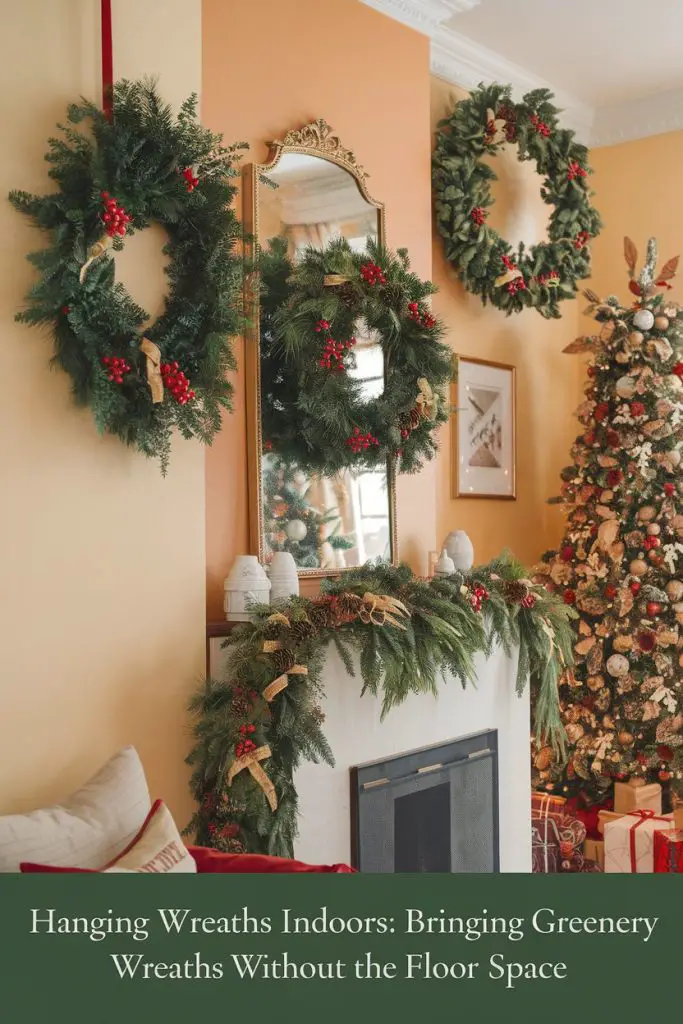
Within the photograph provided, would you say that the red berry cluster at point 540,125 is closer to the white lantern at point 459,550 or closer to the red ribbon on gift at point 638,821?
the white lantern at point 459,550

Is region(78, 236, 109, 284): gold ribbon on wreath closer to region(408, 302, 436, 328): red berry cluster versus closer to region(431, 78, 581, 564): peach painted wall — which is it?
region(408, 302, 436, 328): red berry cluster

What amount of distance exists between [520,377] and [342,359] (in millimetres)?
1755

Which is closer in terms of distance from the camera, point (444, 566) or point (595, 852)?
point (444, 566)

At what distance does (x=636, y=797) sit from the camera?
4.09 m

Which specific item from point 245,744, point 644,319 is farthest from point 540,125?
point 245,744

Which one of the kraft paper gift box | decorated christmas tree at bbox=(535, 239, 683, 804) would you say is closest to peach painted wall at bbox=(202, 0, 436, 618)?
decorated christmas tree at bbox=(535, 239, 683, 804)

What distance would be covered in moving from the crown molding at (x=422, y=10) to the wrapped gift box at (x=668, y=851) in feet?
10.2

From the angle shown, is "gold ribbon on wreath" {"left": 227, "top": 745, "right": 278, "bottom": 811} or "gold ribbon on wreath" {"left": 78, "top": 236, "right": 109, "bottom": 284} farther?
"gold ribbon on wreath" {"left": 227, "top": 745, "right": 278, "bottom": 811}

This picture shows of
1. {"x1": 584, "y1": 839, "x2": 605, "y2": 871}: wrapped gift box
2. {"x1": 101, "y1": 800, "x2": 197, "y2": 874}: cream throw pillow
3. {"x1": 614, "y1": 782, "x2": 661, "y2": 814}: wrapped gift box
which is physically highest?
{"x1": 101, "y1": 800, "x2": 197, "y2": 874}: cream throw pillow

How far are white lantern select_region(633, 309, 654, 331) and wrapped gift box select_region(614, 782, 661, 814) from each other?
186cm

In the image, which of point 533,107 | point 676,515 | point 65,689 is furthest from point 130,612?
point 533,107

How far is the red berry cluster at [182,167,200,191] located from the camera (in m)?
2.48

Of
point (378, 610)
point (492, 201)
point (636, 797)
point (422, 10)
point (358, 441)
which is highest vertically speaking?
point (422, 10)

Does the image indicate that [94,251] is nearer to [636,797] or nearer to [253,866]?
[253,866]
